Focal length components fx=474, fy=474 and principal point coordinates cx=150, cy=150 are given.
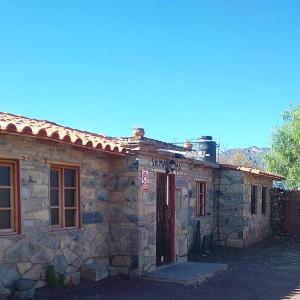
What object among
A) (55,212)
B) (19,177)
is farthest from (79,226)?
(19,177)

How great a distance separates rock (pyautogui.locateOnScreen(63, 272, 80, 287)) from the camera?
826 centimetres

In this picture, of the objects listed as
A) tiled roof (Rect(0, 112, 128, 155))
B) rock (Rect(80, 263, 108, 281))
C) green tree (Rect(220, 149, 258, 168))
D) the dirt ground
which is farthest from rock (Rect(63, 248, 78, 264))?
green tree (Rect(220, 149, 258, 168))

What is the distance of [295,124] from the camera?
22.2m

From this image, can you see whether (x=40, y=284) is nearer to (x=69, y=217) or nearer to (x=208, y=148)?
(x=69, y=217)

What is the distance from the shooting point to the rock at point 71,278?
8258mm

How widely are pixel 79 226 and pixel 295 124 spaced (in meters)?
15.8

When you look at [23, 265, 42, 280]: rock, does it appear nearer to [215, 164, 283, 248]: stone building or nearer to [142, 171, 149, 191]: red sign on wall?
[142, 171, 149, 191]: red sign on wall

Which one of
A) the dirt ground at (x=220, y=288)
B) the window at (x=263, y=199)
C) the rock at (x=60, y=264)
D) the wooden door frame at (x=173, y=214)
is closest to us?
the dirt ground at (x=220, y=288)

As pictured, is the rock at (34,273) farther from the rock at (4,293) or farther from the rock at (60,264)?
the rock at (4,293)

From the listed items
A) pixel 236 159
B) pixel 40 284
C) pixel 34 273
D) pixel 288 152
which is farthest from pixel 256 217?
pixel 236 159

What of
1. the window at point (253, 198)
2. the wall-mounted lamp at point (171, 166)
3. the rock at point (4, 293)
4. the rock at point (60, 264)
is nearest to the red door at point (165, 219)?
the wall-mounted lamp at point (171, 166)

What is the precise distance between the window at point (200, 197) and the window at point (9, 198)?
8.04m

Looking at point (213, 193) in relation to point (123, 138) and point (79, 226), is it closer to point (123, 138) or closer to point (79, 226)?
point (123, 138)

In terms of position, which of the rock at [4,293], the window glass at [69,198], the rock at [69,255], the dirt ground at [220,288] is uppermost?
the window glass at [69,198]
